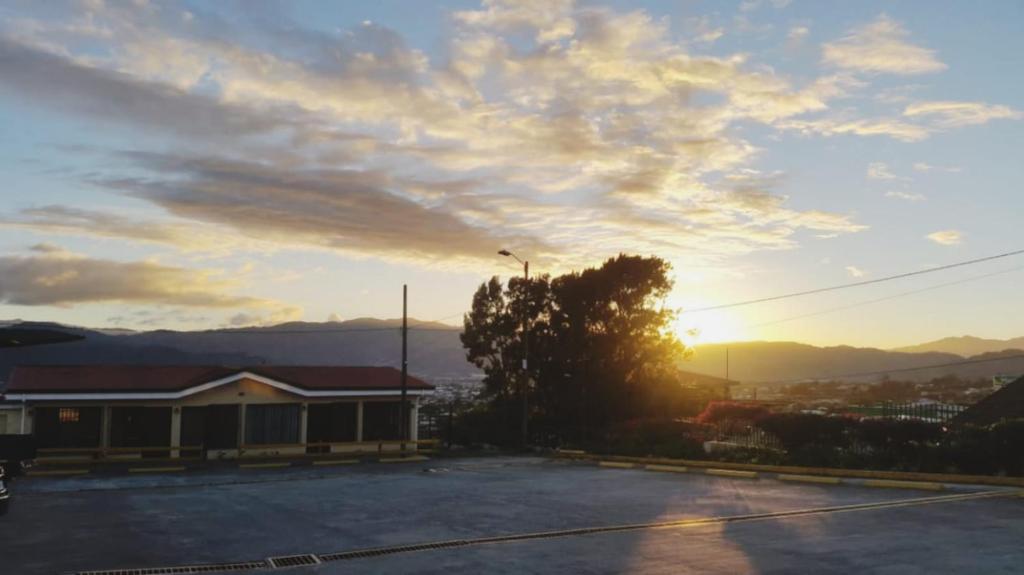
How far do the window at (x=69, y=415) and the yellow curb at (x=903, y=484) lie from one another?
31103 mm

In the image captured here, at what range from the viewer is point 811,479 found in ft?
79.9

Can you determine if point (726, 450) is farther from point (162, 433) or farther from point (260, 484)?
point (162, 433)

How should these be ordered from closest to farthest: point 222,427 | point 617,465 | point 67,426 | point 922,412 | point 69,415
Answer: point 922,412
point 617,465
point 67,426
point 69,415
point 222,427

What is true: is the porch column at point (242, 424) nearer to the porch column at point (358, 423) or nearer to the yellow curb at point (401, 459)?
the porch column at point (358, 423)

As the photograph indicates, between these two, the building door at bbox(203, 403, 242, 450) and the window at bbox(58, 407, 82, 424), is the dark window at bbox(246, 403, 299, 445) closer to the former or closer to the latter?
the building door at bbox(203, 403, 242, 450)

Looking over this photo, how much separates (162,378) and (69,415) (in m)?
4.14

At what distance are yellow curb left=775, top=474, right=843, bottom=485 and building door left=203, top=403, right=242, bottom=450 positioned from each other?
79.4 ft

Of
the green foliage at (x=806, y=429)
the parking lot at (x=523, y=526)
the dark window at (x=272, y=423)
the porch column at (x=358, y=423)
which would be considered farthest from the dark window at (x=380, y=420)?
the green foliage at (x=806, y=429)

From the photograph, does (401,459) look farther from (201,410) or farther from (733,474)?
(733,474)

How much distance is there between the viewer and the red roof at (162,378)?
34219mm

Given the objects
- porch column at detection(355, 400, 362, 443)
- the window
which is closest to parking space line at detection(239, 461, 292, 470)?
porch column at detection(355, 400, 362, 443)

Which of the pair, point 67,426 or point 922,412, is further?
point 67,426

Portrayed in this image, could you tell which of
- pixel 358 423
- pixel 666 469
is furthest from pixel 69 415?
pixel 666 469

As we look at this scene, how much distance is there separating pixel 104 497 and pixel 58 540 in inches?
307
